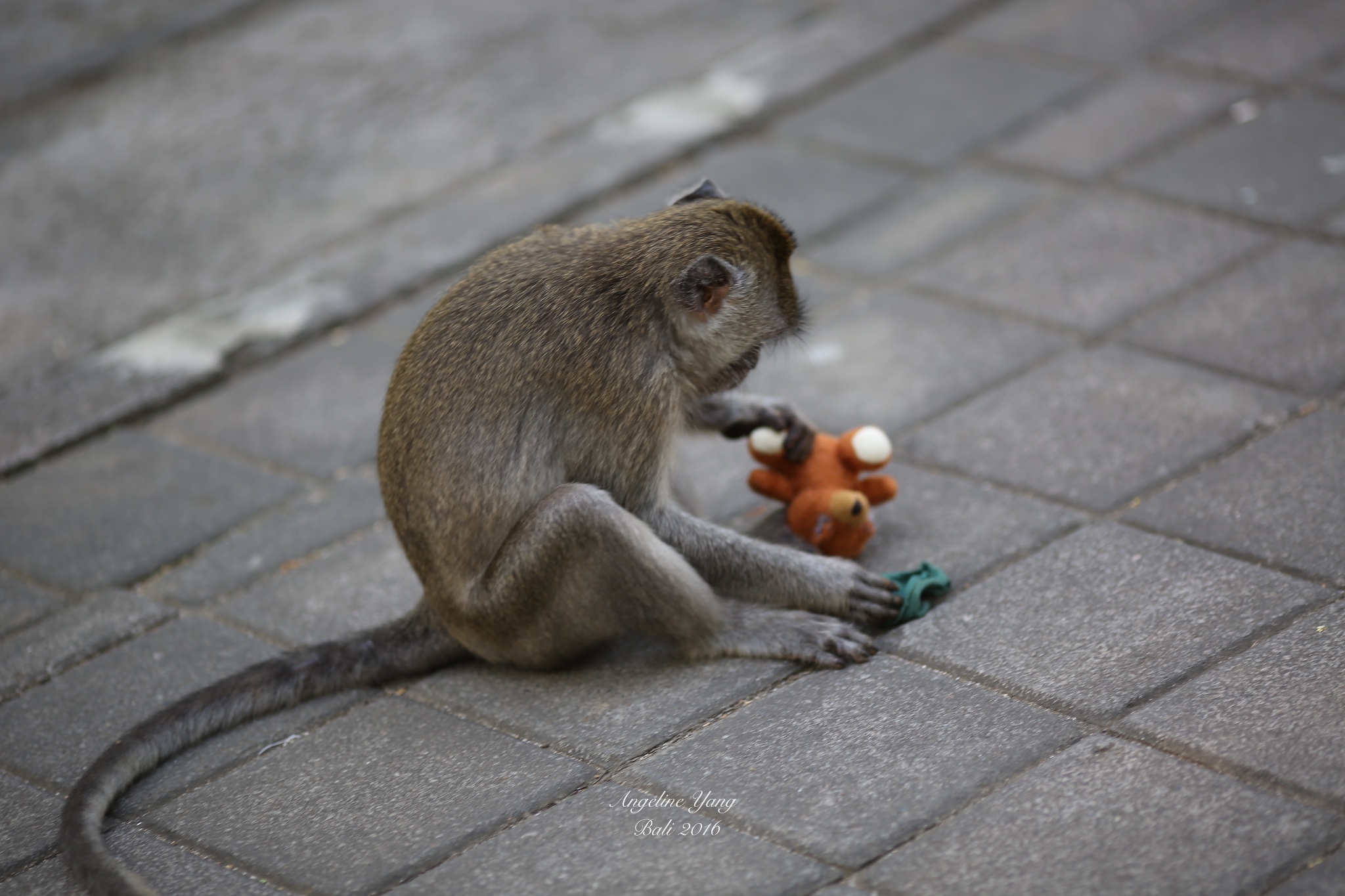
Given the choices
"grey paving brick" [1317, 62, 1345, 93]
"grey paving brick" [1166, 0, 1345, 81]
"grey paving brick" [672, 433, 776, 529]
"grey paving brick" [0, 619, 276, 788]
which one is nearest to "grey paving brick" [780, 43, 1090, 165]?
"grey paving brick" [1166, 0, 1345, 81]

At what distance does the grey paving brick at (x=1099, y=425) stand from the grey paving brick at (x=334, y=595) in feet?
5.88

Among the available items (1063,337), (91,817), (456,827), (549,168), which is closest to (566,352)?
(456,827)

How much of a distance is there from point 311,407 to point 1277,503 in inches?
144

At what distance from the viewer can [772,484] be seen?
4793mm

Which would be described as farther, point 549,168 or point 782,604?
point 549,168

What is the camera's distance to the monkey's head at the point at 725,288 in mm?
4254

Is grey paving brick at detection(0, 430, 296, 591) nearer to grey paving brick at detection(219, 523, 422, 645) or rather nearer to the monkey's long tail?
grey paving brick at detection(219, 523, 422, 645)

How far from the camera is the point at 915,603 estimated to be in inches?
171

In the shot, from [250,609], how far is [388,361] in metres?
1.71

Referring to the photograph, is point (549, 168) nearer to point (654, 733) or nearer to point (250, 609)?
point (250, 609)

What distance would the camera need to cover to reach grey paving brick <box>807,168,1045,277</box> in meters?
6.62

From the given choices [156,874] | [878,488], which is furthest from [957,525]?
[156,874]

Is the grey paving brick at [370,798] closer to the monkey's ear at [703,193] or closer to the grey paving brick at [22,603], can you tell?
the grey paving brick at [22,603]

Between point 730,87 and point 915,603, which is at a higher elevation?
point 730,87
